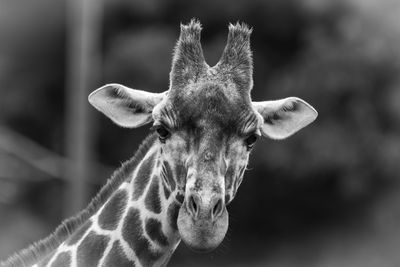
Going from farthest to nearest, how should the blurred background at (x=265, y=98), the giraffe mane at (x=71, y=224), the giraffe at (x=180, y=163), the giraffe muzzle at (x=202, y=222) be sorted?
the blurred background at (x=265, y=98)
the giraffe mane at (x=71, y=224)
the giraffe at (x=180, y=163)
the giraffe muzzle at (x=202, y=222)

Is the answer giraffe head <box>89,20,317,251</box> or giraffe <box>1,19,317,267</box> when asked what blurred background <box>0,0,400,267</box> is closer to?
giraffe <box>1,19,317,267</box>

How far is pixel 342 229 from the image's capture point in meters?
23.3

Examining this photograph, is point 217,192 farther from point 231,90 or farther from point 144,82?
point 144,82

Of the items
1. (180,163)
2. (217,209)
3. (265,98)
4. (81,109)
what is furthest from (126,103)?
(265,98)

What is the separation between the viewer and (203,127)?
19.3 feet

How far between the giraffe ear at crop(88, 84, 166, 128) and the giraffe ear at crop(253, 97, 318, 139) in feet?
2.64

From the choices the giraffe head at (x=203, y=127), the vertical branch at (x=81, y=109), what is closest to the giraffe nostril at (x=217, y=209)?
the giraffe head at (x=203, y=127)

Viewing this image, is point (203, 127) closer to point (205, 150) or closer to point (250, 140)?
point (205, 150)

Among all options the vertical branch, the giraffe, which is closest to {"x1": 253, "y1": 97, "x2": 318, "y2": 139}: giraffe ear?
the giraffe

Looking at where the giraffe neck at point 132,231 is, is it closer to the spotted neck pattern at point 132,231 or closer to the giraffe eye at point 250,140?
the spotted neck pattern at point 132,231

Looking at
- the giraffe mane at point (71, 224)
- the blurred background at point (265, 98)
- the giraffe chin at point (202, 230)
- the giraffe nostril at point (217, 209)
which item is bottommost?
the blurred background at point (265, 98)

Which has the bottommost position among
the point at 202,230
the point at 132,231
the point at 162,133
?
the point at 132,231

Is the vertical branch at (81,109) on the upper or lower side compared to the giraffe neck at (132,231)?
lower

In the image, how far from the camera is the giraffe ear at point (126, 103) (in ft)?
21.3
